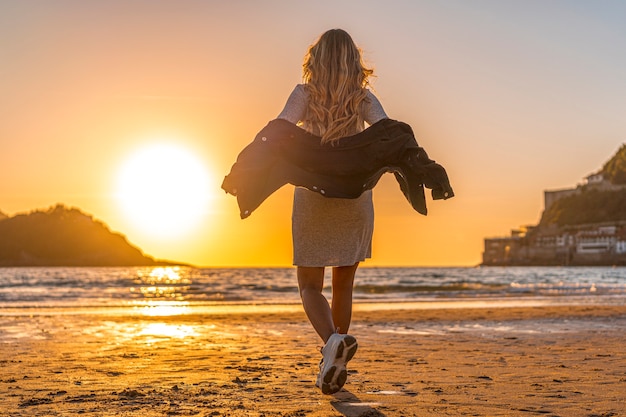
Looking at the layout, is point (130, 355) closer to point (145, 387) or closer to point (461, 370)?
point (145, 387)

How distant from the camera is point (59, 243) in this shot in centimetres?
12388

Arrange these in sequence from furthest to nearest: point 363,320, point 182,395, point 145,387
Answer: point 363,320
point 145,387
point 182,395

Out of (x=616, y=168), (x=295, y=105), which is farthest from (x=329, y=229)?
(x=616, y=168)

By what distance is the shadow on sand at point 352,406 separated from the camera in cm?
361

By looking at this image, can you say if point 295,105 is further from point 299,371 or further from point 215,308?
point 215,308

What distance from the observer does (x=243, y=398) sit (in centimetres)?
407

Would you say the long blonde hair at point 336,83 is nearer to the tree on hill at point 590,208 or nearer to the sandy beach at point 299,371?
the sandy beach at point 299,371

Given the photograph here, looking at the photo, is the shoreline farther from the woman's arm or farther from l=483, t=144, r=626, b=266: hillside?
l=483, t=144, r=626, b=266: hillside

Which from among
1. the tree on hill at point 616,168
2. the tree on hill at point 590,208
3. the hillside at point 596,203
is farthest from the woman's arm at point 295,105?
the tree on hill at point 616,168

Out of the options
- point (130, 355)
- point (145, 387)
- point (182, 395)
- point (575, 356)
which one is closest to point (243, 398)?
point (182, 395)

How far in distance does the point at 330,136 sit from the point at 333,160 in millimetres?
128

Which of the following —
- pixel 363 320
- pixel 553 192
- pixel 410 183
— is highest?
pixel 553 192

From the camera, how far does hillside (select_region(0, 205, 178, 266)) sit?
12038cm

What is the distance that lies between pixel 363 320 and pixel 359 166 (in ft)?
25.0
